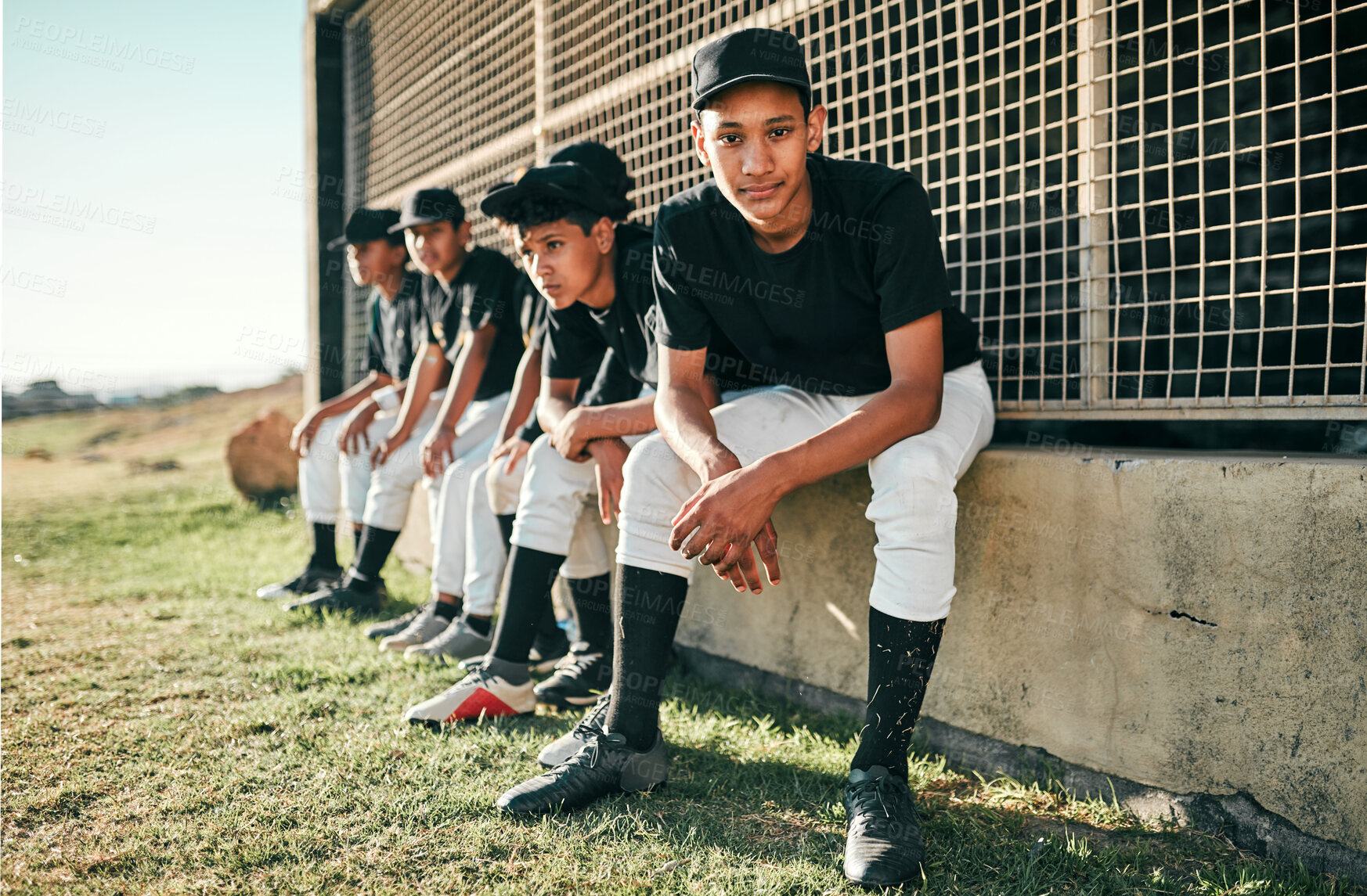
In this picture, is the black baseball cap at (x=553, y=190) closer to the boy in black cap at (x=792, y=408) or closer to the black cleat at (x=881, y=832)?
the boy in black cap at (x=792, y=408)

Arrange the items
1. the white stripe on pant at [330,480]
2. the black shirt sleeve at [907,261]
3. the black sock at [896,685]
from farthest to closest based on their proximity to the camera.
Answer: the white stripe on pant at [330,480], the black shirt sleeve at [907,261], the black sock at [896,685]

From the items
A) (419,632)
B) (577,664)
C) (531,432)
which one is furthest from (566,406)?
(419,632)

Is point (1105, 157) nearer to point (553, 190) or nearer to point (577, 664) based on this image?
point (553, 190)

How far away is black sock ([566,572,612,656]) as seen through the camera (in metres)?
3.11

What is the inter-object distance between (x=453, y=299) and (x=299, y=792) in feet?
8.37

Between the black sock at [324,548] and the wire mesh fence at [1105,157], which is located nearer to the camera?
the wire mesh fence at [1105,157]

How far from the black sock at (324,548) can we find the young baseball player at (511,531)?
122 cm

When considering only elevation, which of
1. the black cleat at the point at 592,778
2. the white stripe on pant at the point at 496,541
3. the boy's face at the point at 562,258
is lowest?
the black cleat at the point at 592,778

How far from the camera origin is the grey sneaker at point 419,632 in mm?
3465

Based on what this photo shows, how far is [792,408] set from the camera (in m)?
2.43

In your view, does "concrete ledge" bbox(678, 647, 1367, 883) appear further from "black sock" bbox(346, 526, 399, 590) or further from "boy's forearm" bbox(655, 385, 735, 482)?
"black sock" bbox(346, 526, 399, 590)

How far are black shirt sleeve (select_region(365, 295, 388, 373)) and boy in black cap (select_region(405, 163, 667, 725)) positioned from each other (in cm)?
224

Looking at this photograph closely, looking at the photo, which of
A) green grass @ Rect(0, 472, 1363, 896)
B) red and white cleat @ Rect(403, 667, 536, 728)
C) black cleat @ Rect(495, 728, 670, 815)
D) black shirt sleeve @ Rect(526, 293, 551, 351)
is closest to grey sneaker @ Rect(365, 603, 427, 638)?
green grass @ Rect(0, 472, 1363, 896)

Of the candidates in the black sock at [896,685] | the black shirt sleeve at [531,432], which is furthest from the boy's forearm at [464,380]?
the black sock at [896,685]
